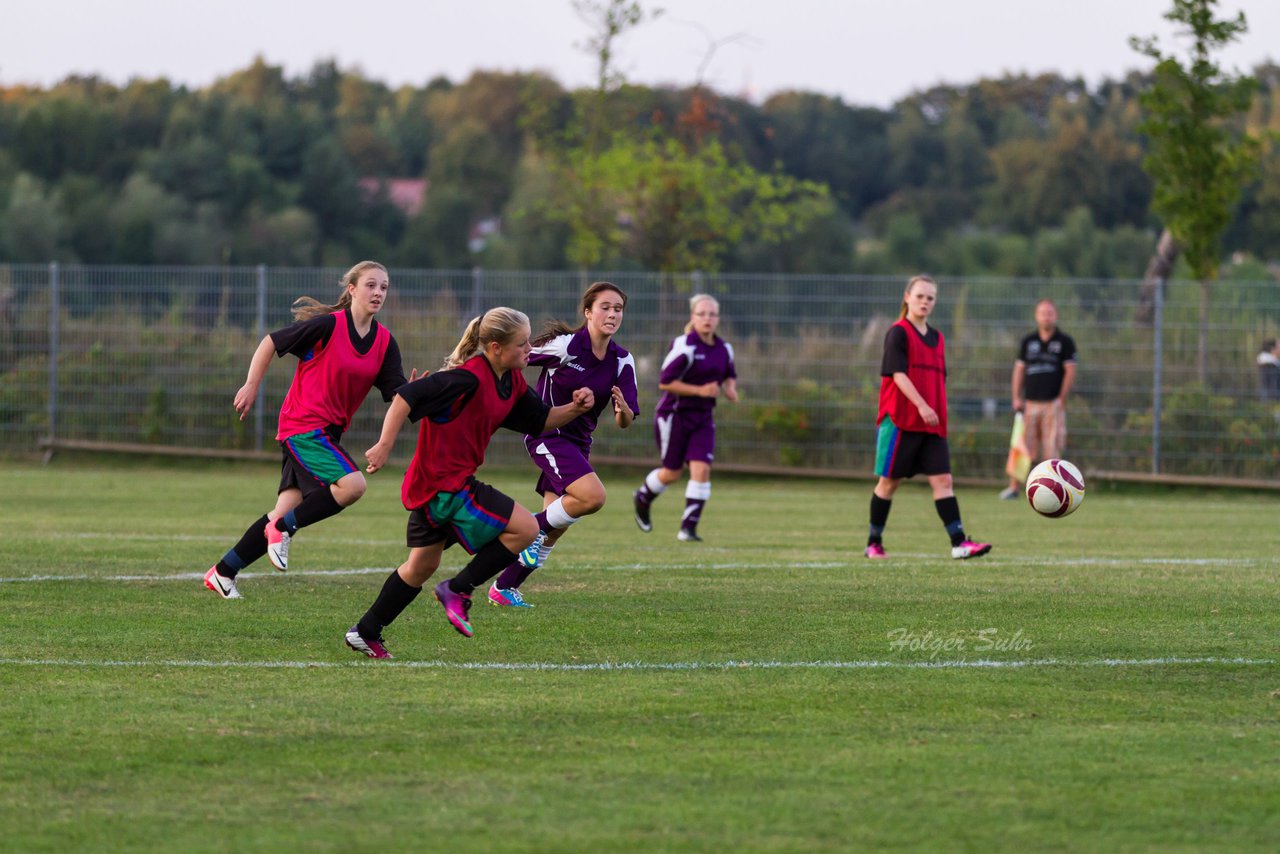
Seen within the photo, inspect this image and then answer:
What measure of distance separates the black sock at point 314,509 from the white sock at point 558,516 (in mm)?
1142

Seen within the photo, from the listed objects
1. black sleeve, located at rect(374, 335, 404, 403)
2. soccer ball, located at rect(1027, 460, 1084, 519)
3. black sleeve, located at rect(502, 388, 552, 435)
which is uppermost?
black sleeve, located at rect(374, 335, 404, 403)

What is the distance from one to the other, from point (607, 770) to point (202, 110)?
7157cm

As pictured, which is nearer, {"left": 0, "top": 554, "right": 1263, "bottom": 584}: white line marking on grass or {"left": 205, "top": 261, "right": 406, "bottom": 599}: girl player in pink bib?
{"left": 205, "top": 261, "right": 406, "bottom": 599}: girl player in pink bib

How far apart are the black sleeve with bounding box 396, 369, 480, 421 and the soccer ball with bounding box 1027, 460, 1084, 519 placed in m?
4.96

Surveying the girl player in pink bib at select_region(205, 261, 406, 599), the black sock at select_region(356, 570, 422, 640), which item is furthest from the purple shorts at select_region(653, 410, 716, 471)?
the black sock at select_region(356, 570, 422, 640)

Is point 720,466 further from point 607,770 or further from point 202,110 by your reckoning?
point 202,110

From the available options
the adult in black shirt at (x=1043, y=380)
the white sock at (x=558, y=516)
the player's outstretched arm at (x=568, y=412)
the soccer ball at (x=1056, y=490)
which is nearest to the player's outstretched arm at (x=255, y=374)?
the white sock at (x=558, y=516)

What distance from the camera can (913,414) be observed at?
1137cm

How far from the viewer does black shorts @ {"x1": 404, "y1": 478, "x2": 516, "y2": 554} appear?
22.8ft

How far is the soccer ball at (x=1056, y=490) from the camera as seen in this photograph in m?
10.6

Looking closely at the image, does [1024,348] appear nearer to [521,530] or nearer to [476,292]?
[476,292]

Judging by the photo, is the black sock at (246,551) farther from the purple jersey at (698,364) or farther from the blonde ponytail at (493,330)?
the purple jersey at (698,364)

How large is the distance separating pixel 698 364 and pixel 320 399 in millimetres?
4832

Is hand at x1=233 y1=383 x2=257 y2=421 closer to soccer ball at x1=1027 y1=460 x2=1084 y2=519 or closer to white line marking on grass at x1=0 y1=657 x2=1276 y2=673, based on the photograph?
white line marking on grass at x1=0 y1=657 x2=1276 y2=673
